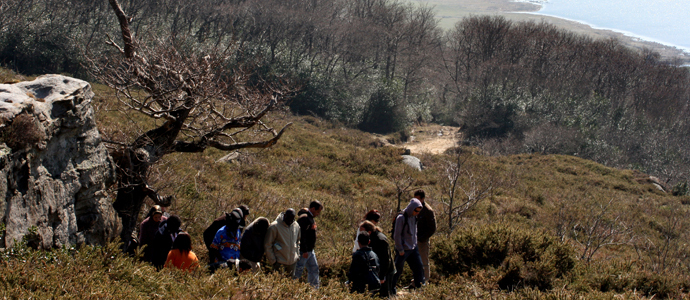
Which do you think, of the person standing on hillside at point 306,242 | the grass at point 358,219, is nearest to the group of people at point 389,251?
the grass at point 358,219

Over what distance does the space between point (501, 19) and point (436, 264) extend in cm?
4587

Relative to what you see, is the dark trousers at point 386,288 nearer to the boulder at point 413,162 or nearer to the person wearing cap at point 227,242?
the person wearing cap at point 227,242

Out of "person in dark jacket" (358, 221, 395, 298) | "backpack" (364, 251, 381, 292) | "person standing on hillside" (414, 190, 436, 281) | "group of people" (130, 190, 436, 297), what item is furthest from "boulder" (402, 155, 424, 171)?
"backpack" (364, 251, 381, 292)

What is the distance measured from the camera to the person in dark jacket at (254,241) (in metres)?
5.06

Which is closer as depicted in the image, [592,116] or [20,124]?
[20,124]

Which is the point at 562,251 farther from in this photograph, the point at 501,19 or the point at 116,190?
the point at 501,19

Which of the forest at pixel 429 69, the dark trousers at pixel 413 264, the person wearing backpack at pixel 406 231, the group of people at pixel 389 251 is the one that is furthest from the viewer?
the forest at pixel 429 69

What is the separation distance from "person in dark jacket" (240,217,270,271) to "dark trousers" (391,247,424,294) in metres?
1.96

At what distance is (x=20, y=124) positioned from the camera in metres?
4.02

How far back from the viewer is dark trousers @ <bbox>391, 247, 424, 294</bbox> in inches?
236

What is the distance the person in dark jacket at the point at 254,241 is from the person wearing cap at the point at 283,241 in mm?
79

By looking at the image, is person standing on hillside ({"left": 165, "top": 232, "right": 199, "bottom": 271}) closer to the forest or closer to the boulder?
the boulder

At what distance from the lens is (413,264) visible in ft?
20.2

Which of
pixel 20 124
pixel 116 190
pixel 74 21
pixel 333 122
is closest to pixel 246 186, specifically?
pixel 116 190
